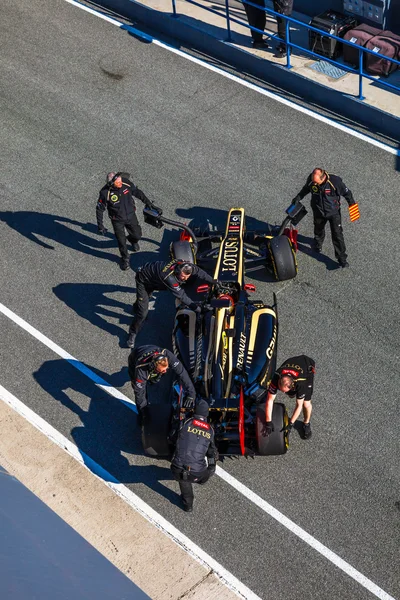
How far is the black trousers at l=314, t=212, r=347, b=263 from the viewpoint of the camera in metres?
13.2

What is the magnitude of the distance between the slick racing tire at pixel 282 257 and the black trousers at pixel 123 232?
2141mm

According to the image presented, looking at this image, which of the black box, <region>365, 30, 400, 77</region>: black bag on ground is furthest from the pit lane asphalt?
<region>365, 30, 400, 77</region>: black bag on ground

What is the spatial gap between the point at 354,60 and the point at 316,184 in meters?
5.33

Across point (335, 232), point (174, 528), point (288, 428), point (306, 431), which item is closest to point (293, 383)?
point (288, 428)

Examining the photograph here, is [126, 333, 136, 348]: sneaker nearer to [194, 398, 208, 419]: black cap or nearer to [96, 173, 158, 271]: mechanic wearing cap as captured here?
[96, 173, 158, 271]: mechanic wearing cap

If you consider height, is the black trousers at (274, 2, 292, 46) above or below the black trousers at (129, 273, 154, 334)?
above

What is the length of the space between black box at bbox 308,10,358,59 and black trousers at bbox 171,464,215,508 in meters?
10.0

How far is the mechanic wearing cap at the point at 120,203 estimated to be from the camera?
13.1 m

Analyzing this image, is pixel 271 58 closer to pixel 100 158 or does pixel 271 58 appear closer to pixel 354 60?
pixel 354 60

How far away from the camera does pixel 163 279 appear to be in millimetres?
11992

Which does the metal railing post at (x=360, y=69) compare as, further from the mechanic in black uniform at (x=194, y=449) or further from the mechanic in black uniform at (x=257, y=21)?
the mechanic in black uniform at (x=194, y=449)

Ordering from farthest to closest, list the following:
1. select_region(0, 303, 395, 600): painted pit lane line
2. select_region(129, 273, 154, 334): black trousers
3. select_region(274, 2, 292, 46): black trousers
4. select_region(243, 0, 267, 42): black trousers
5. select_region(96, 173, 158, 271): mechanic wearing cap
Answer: select_region(243, 0, 267, 42): black trousers → select_region(274, 2, 292, 46): black trousers → select_region(96, 173, 158, 271): mechanic wearing cap → select_region(129, 273, 154, 334): black trousers → select_region(0, 303, 395, 600): painted pit lane line

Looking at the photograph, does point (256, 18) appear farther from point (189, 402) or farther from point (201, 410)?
point (201, 410)

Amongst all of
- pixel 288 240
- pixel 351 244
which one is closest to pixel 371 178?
pixel 351 244
